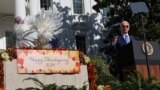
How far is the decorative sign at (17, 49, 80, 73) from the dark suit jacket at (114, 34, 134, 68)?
1.11 m

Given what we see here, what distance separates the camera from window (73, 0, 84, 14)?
3161 centimetres

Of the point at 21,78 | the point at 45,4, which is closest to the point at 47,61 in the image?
the point at 21,78

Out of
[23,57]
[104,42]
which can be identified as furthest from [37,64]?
[104,42]

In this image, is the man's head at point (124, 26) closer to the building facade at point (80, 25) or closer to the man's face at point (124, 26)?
the man's face at point (124, 26)

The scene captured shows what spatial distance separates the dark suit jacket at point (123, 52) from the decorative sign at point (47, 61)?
1.11 m

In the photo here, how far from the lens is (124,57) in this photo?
1095cm

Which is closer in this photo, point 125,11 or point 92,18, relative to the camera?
point 125,11

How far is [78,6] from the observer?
3180 centimetres

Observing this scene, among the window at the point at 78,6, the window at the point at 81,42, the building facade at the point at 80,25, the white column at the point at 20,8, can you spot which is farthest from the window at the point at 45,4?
the white column at the point at 20,8

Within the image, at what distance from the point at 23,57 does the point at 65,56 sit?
1.00 m

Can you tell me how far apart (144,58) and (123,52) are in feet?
1.61

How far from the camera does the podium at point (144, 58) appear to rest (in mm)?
10773

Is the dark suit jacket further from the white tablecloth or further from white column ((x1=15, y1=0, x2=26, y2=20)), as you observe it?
white column ((x1=15, y1=0, x2=26, y2=20))

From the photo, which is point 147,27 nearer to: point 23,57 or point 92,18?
point 92,18
